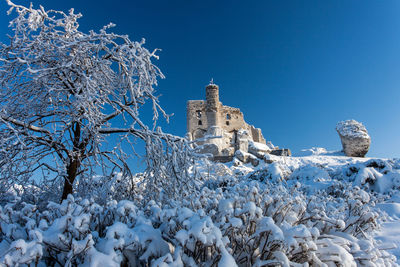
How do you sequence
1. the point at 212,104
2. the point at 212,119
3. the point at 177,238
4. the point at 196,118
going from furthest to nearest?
the point at 212,104 < the point at 196,118 < the point at 212,119 < the point at 177,238

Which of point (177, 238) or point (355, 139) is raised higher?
point (355, 139)

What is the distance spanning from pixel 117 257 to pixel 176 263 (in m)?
0.36

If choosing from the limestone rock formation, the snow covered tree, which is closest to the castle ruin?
the limestone rock formation

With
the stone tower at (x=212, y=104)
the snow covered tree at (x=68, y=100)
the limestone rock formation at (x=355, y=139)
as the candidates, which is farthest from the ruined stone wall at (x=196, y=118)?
the snow covered tree at (x=68, y=100)

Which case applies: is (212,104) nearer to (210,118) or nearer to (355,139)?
(210,118)

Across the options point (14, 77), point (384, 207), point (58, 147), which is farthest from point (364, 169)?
point (14, 77)

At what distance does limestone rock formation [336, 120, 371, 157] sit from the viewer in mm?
23391

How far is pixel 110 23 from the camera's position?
4.16m

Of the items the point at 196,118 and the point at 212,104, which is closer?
the point at 196,118

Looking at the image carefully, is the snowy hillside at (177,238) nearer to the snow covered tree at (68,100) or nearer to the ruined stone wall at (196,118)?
the snow covered tree at (68,100)

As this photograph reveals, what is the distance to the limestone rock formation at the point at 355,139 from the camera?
23.4 metres

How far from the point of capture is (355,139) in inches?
922

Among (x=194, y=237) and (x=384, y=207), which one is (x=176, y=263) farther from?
(x=384, y=207)

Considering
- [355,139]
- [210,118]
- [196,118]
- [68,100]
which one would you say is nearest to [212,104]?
[210,118]
